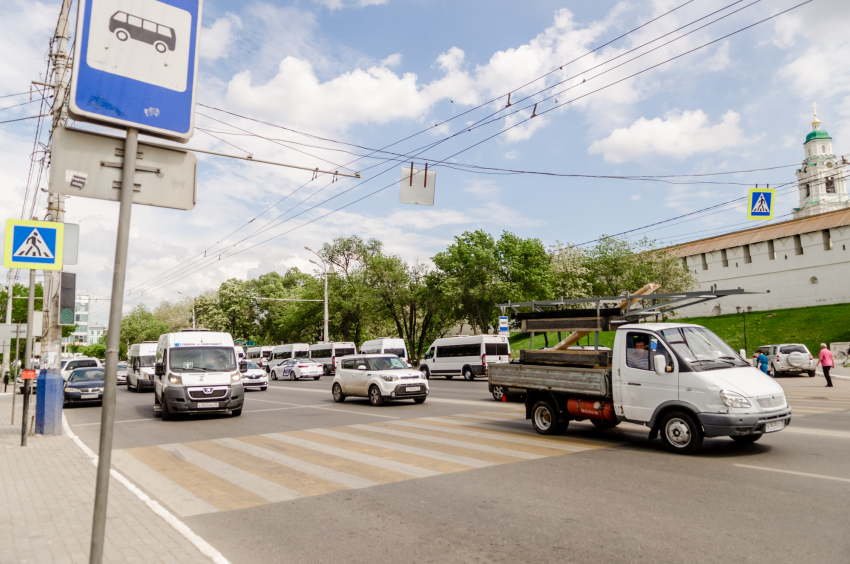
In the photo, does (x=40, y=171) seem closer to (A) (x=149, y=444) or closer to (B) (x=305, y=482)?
(A) (x=149, y=444)

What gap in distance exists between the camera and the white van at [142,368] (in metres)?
28.2

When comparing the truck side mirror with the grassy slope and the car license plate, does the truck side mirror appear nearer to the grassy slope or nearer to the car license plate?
the car license plate

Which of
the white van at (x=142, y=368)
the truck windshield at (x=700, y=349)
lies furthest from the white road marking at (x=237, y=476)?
the white van at (x=142, y=368)

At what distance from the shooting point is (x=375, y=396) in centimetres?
1800

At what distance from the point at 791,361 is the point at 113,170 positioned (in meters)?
33.1

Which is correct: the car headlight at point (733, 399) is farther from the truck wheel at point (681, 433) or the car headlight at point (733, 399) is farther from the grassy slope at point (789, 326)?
the grassy slope at point (789, 326)

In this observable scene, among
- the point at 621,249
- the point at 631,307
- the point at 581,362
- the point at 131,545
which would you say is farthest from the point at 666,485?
the point at 621,249

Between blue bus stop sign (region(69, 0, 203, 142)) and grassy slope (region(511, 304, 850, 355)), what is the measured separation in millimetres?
38613

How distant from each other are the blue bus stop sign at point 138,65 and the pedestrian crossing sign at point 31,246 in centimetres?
684

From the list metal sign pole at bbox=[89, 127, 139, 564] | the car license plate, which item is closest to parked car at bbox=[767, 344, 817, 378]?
the car license plate

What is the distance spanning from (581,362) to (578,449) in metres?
1.79

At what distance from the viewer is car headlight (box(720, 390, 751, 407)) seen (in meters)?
8.14

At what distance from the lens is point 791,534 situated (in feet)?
16.3

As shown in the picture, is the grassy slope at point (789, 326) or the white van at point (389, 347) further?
the grassy slope at point (789, 326)
